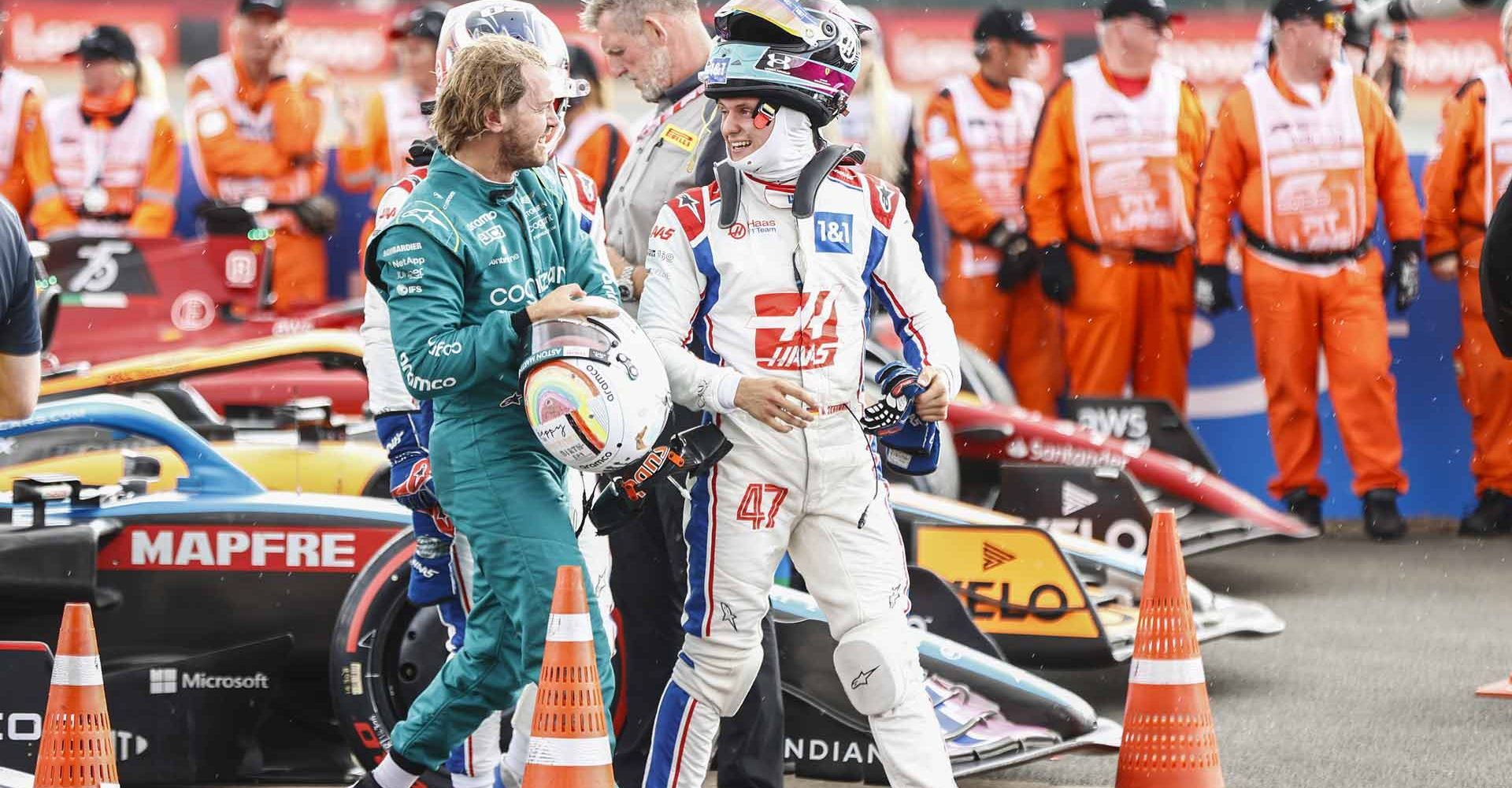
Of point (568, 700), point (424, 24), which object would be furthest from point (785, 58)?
point (424, 24)

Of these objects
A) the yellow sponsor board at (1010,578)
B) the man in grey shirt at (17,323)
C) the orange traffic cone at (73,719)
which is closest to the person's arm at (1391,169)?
the yellow sponsor board at (1010,578)

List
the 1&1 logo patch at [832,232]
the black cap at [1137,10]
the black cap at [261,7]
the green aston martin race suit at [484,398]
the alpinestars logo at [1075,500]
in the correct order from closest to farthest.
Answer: the green aston martin race suit at [484,398] < the 1&1 logo patch at [832,232] < the alpinestars logo at [1075,500] < the black cap at [1137,10] < the black cap at [261,7]

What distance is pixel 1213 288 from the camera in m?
9.87

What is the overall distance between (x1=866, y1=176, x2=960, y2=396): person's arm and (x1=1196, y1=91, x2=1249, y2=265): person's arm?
5.40 m

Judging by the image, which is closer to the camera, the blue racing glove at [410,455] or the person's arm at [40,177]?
the blue racing glove at [410,455]

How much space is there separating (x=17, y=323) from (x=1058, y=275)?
6264 millimetres

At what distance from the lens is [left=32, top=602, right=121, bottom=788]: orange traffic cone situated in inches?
181

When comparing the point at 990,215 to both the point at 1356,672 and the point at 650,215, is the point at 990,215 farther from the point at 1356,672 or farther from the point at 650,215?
the point at 650,215

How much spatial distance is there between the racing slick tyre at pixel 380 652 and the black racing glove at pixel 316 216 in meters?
6.31

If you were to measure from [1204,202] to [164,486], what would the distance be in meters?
5.26

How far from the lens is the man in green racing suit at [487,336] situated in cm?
443

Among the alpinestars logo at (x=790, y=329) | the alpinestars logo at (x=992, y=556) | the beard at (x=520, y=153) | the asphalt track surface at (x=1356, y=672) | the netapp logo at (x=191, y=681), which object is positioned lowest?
the asphalt track surface at (x=1356, y=672)

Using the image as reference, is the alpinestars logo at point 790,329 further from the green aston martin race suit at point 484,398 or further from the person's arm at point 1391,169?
the person's arm at point 1391,169

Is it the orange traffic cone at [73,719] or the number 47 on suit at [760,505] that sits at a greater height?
the number 47 on suit at [760,505]
